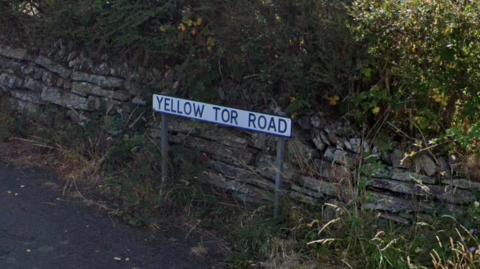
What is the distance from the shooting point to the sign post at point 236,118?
16.1ft

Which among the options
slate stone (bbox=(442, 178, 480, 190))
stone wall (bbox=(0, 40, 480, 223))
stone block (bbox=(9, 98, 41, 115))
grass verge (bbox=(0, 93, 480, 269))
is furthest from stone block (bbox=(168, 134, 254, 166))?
stone block (bbox=(9, 98, 41, 115))

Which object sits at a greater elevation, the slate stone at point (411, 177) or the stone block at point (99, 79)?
the stone block at point (99, 79)

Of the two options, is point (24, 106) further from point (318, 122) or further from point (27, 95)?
point (318, 122)

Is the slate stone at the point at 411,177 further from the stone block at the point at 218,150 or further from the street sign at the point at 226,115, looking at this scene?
the stone block at the point at 218,150

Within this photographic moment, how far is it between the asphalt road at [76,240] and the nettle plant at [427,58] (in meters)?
1.93

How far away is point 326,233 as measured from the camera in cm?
479

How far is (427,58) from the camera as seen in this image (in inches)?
186

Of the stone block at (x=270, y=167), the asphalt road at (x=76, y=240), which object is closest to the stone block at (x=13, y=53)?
the asphalt road at (x=76, y=240)

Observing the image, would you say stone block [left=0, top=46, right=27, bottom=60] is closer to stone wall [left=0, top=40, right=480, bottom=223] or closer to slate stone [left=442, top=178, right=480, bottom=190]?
stone wall [left=0, top=40, right=480, bottom=223]

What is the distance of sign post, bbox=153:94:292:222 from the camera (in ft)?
16.1

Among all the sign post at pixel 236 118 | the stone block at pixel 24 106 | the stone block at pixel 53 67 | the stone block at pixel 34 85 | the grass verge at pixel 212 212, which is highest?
the stone block at pixel 53 67

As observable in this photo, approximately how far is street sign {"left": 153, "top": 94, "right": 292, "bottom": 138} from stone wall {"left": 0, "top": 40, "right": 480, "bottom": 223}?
1.56 ft

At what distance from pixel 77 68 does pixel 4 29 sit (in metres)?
1.54

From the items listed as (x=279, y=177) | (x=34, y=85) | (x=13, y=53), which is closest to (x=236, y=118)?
(x=279, y=177)
